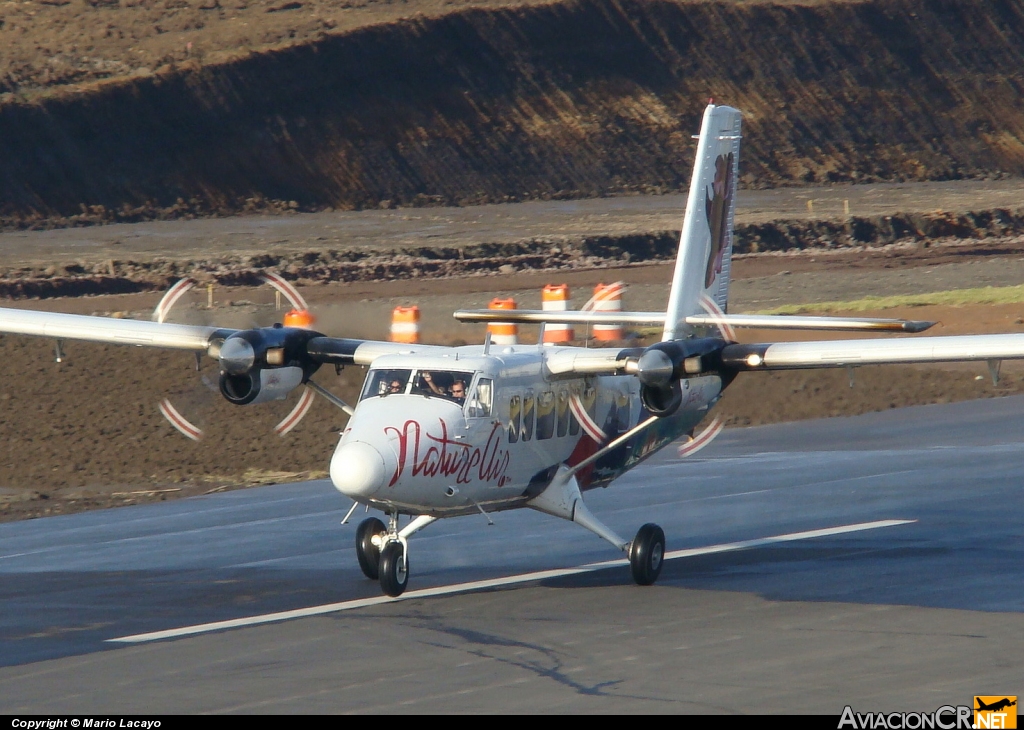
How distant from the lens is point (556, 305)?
39000 mm

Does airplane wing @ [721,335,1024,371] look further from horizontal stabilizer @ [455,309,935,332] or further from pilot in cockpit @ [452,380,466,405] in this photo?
pilot in cockpit @ [452,380,466,405]

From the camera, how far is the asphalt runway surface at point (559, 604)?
1380cm

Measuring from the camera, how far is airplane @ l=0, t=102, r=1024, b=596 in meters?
17.2

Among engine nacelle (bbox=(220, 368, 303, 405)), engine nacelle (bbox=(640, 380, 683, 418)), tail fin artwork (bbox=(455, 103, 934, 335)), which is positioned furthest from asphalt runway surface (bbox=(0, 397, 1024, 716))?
tail fin artwork (bbox=(455, 103, 934, 335))

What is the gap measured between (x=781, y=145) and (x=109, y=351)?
54.5 m

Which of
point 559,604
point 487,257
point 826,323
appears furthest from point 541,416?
point 487,257

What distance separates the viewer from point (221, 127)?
72.6 metres

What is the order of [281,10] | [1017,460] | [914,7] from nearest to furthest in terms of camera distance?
[1017,460] → [281,10] → [914,7]

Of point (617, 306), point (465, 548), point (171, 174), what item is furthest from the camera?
point (171, 174)

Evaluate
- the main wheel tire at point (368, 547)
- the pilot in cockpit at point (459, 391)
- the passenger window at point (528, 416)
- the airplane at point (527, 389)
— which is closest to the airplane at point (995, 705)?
the airplane at point (527, 389)

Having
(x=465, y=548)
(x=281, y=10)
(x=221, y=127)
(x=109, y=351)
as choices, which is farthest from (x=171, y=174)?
(x=465, y=548)

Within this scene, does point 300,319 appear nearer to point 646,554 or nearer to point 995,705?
point 646,554

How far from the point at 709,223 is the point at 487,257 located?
40.1 metres

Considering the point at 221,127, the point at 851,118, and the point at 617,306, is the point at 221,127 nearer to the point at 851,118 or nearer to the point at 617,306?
the point at 851,118
